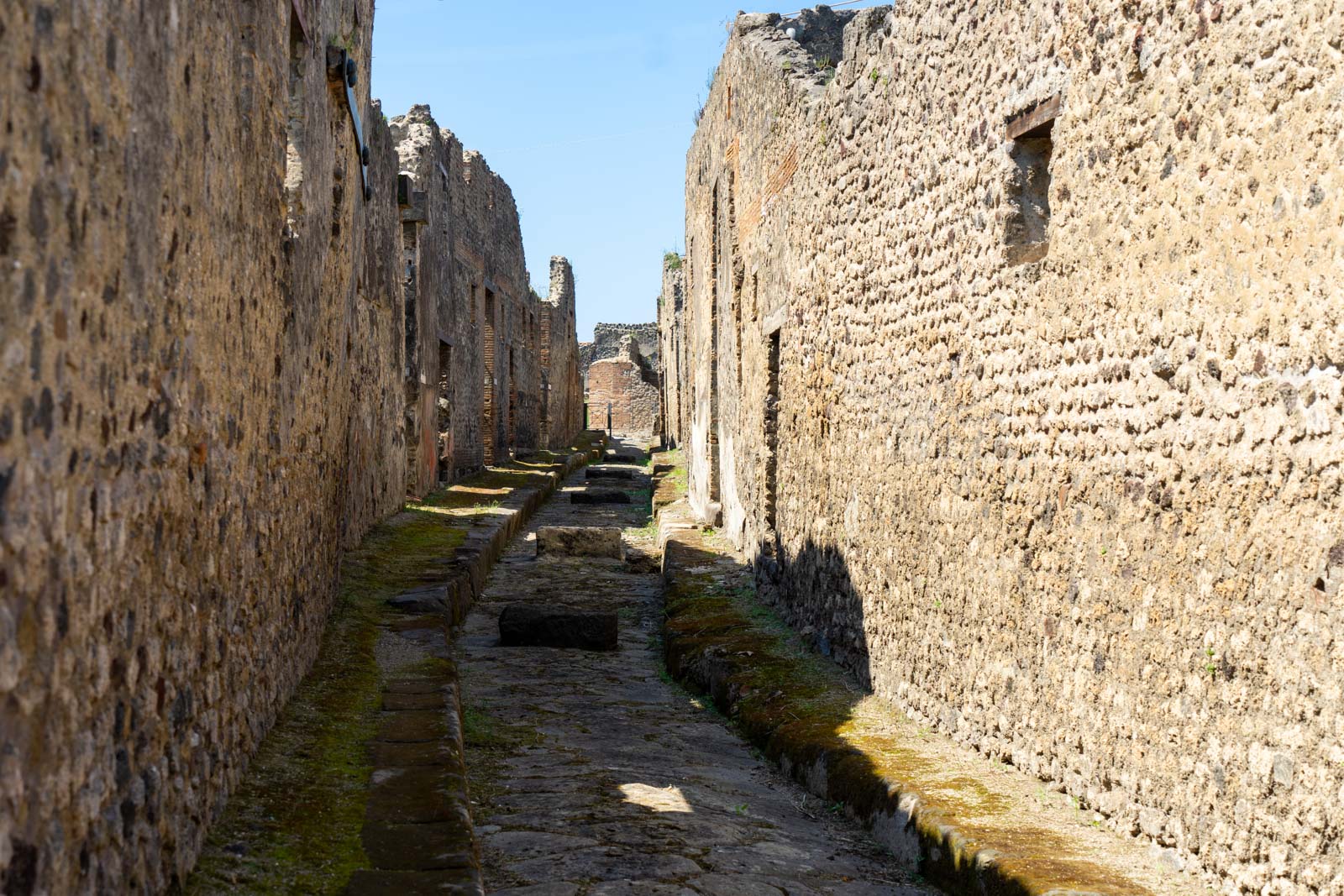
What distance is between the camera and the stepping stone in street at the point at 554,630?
8188 mm

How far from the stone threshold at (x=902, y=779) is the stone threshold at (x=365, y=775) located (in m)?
1.43

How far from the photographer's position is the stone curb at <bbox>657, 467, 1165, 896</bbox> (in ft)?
12.0

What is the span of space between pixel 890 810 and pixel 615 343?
40.1 metres

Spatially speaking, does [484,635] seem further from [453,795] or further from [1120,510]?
[1120,510]

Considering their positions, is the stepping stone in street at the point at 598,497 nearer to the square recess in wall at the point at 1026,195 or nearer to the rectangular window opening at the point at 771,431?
the rectangular window opening at the point at 771,431

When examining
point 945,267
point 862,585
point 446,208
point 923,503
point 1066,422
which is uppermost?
point 446,208

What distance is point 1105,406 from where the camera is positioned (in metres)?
4.17

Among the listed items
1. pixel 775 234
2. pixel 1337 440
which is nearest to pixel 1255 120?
pixel 1337 440

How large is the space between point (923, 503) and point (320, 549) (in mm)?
2755

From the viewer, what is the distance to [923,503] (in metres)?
5.74

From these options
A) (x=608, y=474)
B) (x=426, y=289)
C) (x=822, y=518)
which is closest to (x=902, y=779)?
(x=822, y=518)

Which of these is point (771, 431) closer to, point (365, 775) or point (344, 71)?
point (344, 71)

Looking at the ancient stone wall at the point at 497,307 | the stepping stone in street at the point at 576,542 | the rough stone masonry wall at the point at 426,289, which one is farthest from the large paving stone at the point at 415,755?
the ancient stone wall at the point at 497,307

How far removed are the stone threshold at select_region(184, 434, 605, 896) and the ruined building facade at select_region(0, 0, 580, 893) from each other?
0.43 feet
